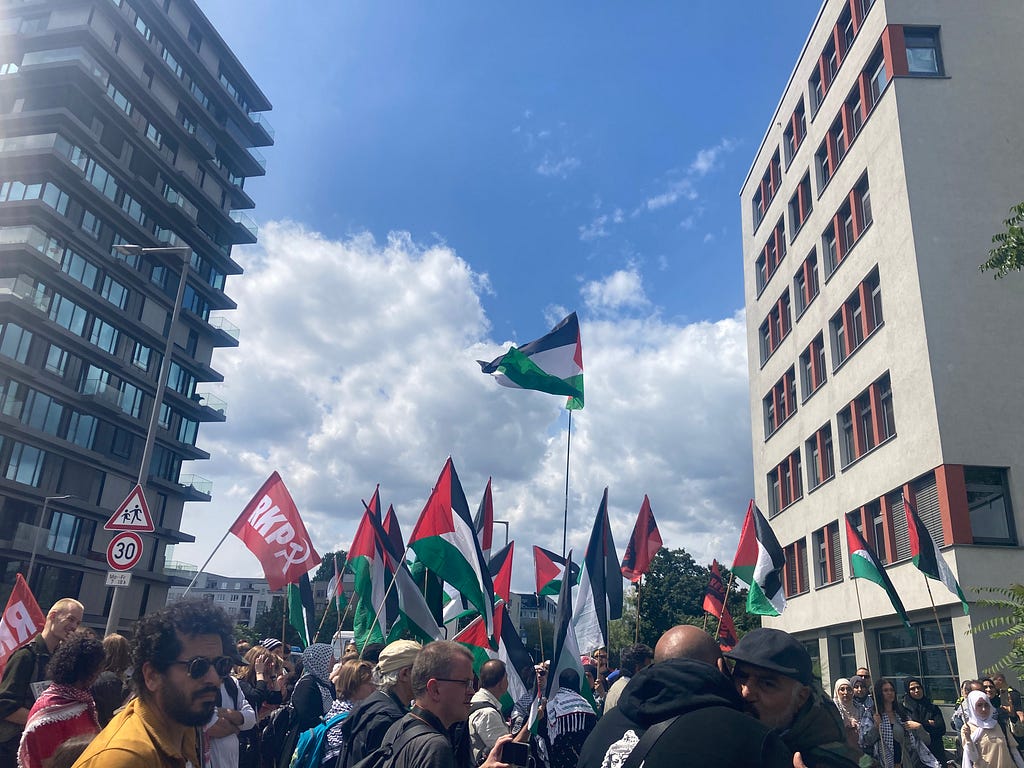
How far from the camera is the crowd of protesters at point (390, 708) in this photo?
2586 millimetres

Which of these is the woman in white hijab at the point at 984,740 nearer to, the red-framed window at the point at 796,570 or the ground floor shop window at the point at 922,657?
the ground floor shop window at the point at 922,657

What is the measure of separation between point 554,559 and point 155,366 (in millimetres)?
42175

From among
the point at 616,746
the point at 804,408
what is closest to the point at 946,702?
the point at 804,408

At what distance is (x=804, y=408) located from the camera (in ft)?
101

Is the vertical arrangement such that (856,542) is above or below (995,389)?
below

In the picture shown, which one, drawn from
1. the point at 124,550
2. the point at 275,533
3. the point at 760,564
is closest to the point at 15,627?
the point at 124,550

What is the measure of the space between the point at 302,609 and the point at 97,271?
130ft

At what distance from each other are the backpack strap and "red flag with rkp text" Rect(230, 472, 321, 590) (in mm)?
9047

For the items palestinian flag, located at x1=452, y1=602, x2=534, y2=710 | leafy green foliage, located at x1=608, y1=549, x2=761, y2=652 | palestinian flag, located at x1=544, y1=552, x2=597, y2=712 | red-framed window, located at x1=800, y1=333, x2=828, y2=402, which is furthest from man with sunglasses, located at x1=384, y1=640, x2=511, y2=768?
leafy green foliage, located at x1=608, y1=549, x2=761, y2=652

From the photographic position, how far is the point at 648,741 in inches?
99.3

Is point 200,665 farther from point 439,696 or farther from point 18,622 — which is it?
point 18,622

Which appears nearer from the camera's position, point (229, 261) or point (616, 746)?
point (616, 746)

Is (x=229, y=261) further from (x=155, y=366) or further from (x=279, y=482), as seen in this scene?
(x=279, y=482)

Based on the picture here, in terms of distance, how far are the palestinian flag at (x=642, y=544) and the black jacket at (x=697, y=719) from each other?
10840mm
